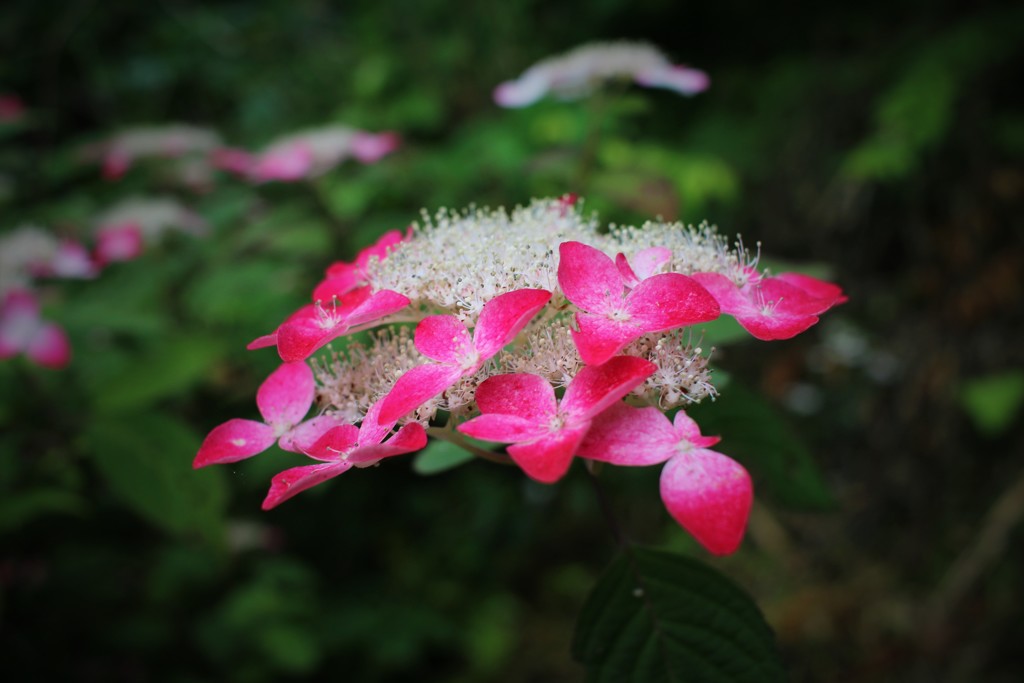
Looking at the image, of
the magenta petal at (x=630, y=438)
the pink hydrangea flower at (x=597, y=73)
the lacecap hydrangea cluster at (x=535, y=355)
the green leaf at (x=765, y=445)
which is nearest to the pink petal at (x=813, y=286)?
the lacecap hydrangea cluster at (x=535, y=355)

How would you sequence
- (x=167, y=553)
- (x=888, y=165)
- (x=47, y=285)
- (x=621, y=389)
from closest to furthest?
(x=621, y=389) → (x=47, y=285) → (x=167, y=553) → (x=888, y=165)

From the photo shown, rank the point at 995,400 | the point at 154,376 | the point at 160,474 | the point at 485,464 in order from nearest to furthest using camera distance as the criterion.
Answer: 1. the point at 160,474
2. the point at 154,376
3. the point at 995,400
4. the point at 485,464

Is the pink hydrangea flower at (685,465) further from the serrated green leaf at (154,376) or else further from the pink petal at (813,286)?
the serrated green leaf at (154,376)

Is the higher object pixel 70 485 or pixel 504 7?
pixel 504 7

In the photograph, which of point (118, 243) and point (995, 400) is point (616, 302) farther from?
point (995, 400)

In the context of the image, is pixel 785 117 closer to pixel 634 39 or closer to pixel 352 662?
pixel 634 39

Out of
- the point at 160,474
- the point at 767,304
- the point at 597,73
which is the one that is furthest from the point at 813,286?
the point at 160,474

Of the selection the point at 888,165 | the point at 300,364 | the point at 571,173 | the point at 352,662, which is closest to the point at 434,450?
the point at 300,364
